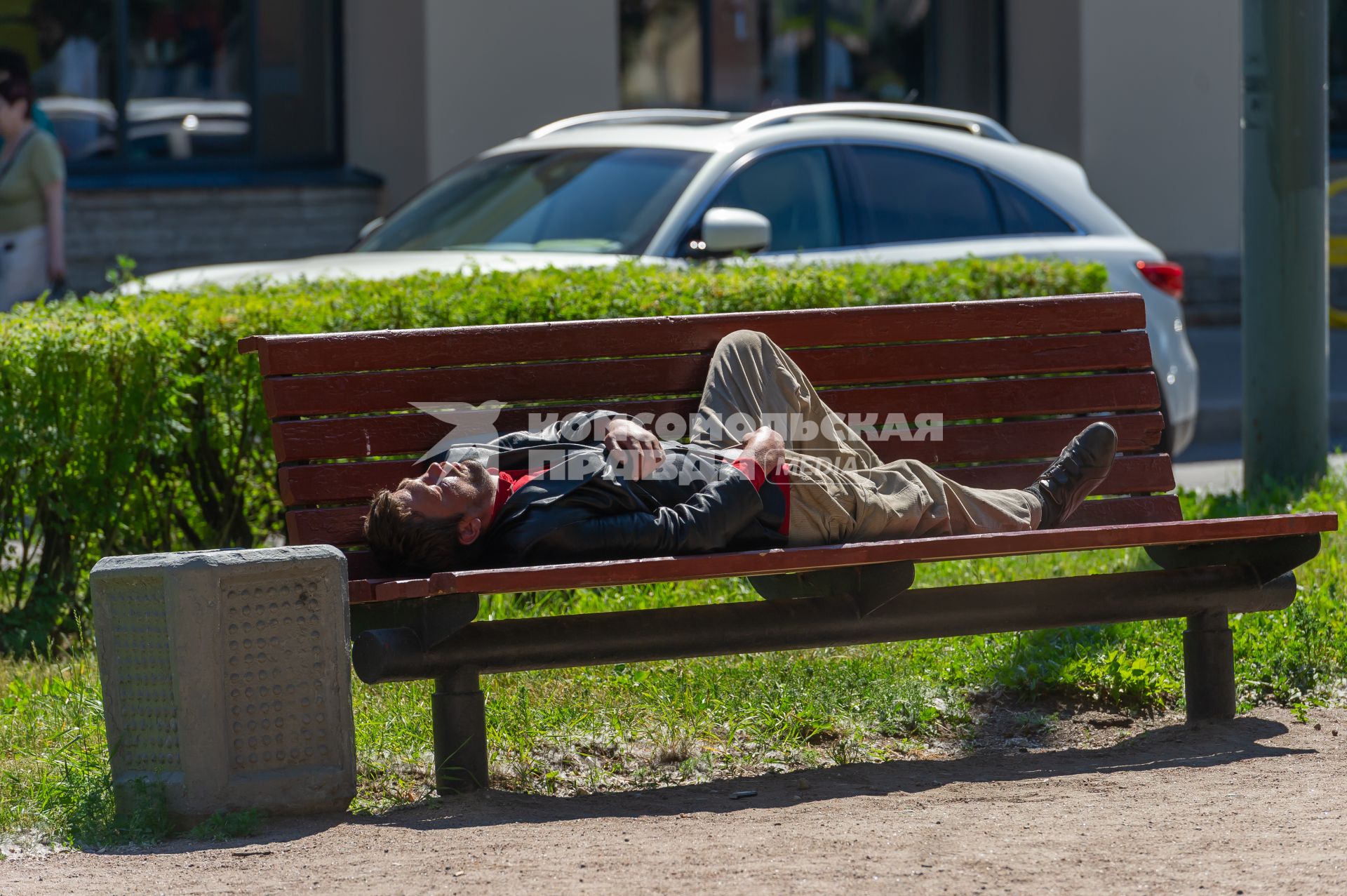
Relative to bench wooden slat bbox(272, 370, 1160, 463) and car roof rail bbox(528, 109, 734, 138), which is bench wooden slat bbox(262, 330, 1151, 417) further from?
car roof rail bbox(528, 109, 734, 138)

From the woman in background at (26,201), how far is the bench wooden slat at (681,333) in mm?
4295

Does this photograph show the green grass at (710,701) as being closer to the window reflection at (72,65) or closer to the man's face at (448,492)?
the man's face at (448,492)

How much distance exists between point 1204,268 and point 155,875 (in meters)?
12.5

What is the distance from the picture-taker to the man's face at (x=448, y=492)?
4.02 metres

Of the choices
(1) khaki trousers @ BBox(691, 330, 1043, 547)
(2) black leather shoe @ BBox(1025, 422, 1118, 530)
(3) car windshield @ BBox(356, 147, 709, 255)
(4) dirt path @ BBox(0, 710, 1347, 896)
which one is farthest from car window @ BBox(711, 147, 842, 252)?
(4) dirt path @ BBox(0, 710, 1347, 896)

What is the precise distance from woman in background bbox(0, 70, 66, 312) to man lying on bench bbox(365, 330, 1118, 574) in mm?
4928

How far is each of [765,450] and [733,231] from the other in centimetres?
253

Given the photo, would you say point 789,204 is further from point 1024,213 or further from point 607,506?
point 607,506

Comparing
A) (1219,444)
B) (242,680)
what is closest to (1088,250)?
(1219,444)

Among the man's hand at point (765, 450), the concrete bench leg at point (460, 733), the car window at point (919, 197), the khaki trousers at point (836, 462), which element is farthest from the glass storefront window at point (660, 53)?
the concrete bench leg at point (460, 733)

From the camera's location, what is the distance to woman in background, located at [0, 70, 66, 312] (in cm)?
851

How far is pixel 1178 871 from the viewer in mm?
3367

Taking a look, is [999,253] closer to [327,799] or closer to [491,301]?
[491,301]

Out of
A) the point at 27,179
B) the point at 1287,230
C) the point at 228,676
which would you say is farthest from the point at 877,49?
the point at 228,676
